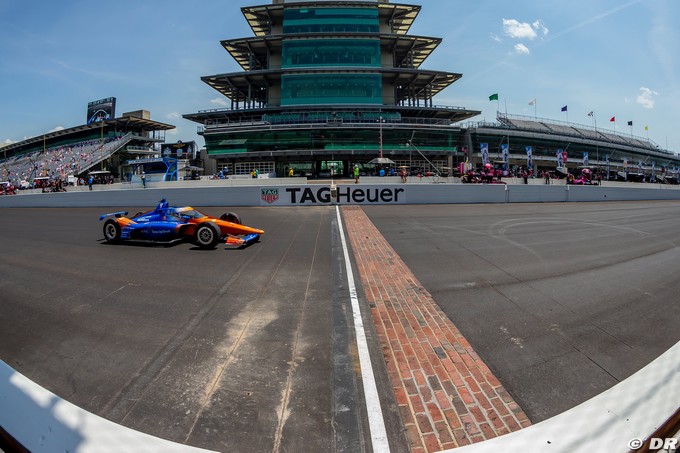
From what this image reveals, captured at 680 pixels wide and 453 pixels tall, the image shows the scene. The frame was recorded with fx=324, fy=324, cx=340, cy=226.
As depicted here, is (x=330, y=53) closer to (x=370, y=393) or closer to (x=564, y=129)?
(x=370, y=393)

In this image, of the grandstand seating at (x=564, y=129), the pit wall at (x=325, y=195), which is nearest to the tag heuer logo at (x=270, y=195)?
the pit wall at (x=325, y=195)

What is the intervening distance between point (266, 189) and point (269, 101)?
47.0 metres

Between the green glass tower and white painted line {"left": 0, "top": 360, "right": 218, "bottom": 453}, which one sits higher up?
the green glass tower

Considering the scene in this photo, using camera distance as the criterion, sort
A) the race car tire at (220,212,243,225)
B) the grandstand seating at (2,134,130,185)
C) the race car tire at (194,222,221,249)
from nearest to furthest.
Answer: the race car tire at (194,222,221,249)
the race car tire at (220,212,243,225)
the grandstand seating at (2,134,130,185)

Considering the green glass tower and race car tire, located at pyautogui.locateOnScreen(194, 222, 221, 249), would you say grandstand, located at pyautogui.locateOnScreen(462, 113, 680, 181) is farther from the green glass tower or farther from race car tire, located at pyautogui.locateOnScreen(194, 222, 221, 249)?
race car tire, located at pyautogui.locateOnScreen(194, 222, 221, 249)

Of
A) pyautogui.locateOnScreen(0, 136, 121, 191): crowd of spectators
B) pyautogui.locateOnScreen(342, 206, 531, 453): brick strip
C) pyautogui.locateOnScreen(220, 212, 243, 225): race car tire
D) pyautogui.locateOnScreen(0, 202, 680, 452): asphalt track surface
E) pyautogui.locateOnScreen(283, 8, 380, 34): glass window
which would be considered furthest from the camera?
pyautogui.locateOnScreen(0, 136, 121, 191): crowd of spectators

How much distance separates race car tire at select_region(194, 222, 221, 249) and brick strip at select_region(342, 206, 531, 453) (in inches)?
193

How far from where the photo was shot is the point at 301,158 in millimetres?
53406

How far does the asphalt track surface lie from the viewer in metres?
2.61

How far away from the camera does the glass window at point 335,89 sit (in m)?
55.6

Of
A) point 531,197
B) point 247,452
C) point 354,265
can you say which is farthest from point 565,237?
point 531,197

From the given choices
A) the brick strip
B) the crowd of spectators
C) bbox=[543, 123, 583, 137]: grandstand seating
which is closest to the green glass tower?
the crowd of spectators

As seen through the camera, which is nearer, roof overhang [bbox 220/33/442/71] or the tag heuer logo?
the tag heuer logo

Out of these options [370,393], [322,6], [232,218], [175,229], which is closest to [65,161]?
[322,6]
